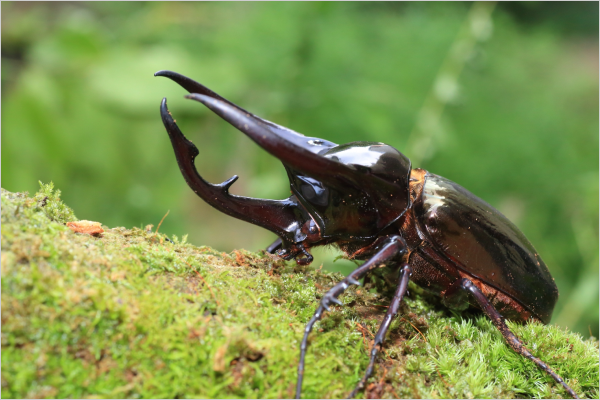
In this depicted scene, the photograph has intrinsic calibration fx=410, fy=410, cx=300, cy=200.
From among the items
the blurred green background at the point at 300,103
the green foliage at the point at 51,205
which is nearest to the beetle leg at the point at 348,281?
the green foliage at the point at 51,205

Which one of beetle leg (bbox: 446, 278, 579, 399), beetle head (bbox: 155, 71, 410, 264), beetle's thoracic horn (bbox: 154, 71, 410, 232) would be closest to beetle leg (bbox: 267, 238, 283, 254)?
beetle head (bbox: 155, 71, 410, 264)

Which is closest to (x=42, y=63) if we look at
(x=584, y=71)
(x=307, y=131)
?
(x=307, y=131)

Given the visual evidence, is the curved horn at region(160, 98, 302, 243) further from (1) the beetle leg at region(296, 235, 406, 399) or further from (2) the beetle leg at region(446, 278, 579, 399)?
(2) the beetle leg at region(446, 278, 579, 399)

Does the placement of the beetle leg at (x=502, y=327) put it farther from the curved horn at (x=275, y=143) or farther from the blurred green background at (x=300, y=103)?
the blurred green background at (x=300, y=103)

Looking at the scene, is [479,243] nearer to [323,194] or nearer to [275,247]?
[323,194]

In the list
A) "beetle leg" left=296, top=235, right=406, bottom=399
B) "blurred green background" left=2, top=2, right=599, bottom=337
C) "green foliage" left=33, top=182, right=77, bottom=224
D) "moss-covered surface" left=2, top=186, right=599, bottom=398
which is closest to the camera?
"moss-covered surface" left=2, top=186, right=599, bottom=398
